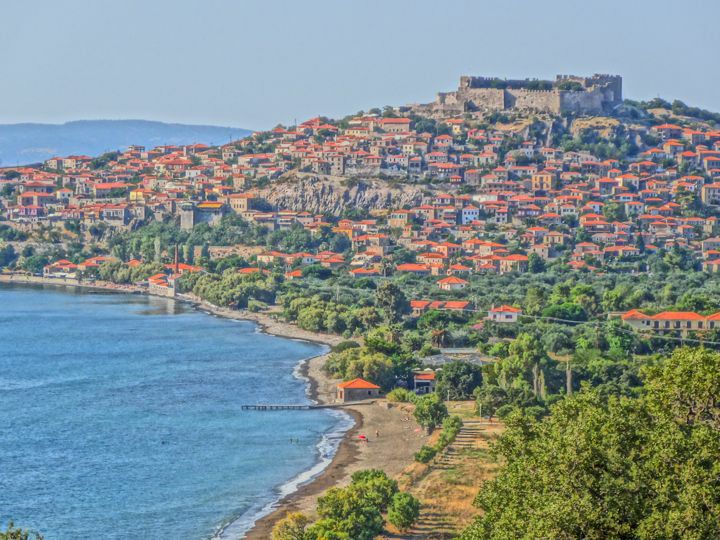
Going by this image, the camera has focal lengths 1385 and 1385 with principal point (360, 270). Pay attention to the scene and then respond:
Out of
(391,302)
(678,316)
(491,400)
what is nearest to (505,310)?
(391,302)

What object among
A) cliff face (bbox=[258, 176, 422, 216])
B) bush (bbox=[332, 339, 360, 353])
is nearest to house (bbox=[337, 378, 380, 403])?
bush (bbox=[332, 339, 360, 353])

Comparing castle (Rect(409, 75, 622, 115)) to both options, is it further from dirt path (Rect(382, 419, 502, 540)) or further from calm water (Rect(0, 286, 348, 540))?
dirt path (Rect(382, 419, 502, 540))

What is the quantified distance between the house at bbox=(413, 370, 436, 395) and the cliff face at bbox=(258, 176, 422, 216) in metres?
40.2

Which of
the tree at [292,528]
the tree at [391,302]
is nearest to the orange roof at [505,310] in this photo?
the tree at [391,302]

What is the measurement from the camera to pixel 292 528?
72.3 ft

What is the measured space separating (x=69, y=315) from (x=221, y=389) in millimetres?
20060

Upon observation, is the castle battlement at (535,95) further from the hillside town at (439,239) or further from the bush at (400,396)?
the bush at (400,396)

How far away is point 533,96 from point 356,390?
180 feet

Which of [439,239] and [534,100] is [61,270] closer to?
[439,239]

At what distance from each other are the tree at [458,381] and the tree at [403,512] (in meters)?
12.5

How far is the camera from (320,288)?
58.9m

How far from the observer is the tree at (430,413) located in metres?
31.9

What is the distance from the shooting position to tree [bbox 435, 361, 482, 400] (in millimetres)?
35875

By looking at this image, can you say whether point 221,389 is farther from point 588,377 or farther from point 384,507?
point 384,507
